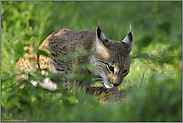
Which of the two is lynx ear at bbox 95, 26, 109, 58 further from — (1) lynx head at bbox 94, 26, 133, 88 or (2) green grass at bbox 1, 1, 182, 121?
(2) green grass at bbox 1, 1, 182, 121

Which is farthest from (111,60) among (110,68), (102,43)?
(102,43)

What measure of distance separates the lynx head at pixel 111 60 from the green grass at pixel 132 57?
0.61ft

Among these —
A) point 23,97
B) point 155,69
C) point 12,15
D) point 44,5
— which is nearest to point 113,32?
point 155,69

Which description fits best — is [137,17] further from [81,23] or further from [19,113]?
[19,113]

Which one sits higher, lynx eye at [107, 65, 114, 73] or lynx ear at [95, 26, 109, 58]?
lynx ear at [95, 26, 109, 58]

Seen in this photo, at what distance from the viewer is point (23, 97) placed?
271cm

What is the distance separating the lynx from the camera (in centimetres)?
330

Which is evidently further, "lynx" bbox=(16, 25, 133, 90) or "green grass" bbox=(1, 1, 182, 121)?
"lynx" bbox=(16, 25, 133, 90)

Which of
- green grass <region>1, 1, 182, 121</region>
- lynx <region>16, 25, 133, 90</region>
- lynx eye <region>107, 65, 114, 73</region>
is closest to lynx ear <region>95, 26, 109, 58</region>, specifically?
lynx <region>16, 25, 133, 90</region>

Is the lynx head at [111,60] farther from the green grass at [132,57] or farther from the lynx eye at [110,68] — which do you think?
the green grass at [132,57]

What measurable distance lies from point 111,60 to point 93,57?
0.31m

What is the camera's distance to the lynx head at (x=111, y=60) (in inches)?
129

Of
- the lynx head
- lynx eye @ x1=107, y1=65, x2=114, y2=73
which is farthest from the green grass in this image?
lynx eye @ x1=107, y1=65, x2=114, y2=73

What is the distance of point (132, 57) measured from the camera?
11.4ft
